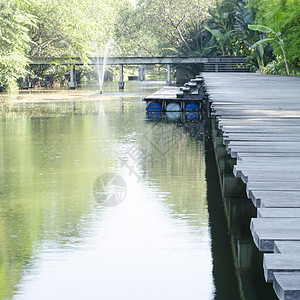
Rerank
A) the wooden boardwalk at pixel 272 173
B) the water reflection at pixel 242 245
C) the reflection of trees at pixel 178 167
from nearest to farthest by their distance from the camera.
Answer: the wooden boardwalk at pixel 272 173, the water reflection at pixel 242 245, the reflection of trees at pixel 178 167

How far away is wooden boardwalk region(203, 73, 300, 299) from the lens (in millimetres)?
3076

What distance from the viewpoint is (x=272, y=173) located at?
5246mm

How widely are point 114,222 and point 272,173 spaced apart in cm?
370

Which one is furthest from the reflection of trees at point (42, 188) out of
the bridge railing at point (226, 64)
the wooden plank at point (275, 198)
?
the bridge railing at point (226, 64)

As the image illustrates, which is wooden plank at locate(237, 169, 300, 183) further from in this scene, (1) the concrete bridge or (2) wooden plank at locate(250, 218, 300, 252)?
(1) the concrete bridge

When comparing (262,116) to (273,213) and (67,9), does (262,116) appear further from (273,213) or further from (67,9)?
(67,9)

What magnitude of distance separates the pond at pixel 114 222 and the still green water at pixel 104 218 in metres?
0.01

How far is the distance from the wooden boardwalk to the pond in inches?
42.4

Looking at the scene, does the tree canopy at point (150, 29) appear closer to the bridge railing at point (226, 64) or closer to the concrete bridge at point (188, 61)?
the concrete bridge at point (188, 61)

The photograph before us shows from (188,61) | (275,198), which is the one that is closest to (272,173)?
(275,198)

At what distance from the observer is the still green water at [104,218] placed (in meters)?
6.25

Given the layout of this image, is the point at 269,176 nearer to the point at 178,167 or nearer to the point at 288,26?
the point at 178,167

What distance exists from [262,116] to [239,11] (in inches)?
1370

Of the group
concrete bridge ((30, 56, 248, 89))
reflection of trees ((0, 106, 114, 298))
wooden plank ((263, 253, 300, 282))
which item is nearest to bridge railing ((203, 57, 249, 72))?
concrete bridge ((30, 56, 248, 89))
